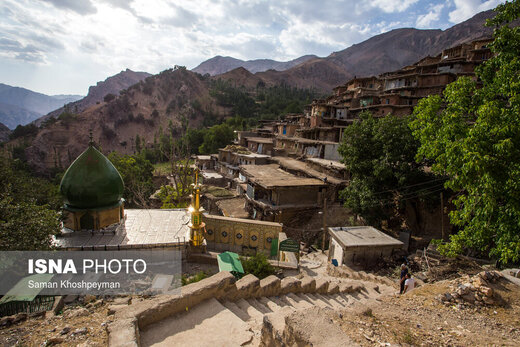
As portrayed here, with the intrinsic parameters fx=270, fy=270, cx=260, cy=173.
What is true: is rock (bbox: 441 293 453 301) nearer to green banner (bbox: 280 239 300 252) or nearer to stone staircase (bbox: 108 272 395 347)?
stone staircase (bbox: 108 272 395 347)

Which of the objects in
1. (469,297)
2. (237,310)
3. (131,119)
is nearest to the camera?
(237,310)

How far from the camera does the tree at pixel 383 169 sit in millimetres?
16281

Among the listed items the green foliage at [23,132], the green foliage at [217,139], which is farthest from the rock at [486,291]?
the green foliage at [23,132]

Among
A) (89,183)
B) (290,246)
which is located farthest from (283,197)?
(89,183)

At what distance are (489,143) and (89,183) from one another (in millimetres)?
13655

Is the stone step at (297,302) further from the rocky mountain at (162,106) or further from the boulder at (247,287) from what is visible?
the rocky mountain at (162,106)

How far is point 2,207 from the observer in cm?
948

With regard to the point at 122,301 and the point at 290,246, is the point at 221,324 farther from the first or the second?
the point at 290,246

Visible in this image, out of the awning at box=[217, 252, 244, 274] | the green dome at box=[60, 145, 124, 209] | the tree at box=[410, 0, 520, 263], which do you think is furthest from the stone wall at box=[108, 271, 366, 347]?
the green dome at box=[60, 145, 124, 209]

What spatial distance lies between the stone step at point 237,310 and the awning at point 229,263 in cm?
240

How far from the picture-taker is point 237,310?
6.15m

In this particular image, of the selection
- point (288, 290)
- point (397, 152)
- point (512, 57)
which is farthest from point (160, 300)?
point (397, 152)

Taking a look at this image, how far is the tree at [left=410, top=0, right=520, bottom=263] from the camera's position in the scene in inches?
265

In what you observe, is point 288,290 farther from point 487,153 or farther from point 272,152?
point 272,152
